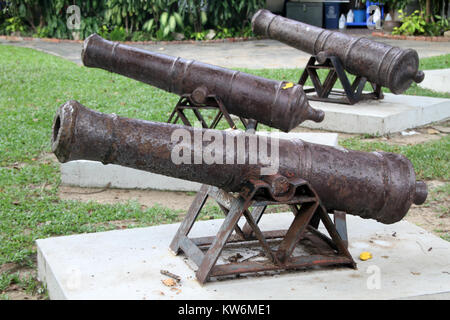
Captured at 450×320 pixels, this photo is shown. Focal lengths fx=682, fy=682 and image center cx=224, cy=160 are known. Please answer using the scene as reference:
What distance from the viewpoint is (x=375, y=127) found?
7.68 metres

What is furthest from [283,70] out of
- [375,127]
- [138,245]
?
[138,245]

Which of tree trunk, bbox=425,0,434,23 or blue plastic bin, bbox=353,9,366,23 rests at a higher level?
tree trunk, bbox=425,0,434,23

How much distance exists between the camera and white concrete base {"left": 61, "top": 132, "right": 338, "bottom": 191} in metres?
5.78

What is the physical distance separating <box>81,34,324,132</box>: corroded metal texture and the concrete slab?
15.3ft

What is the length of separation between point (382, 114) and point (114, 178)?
3.43 m

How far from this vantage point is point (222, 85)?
6.17 meters

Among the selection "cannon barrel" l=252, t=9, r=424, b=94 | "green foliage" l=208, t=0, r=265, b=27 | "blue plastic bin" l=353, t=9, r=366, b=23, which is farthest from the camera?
"blue plastic bin" l=353, t=9, r=366, b=23

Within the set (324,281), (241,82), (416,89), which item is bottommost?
(416,89)

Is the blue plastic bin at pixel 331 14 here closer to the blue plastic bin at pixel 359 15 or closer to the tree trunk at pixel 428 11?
the blue plastic bin at pixel 359 15

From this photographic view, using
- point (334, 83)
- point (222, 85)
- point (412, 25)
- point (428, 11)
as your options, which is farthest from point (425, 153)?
point (428, 11)

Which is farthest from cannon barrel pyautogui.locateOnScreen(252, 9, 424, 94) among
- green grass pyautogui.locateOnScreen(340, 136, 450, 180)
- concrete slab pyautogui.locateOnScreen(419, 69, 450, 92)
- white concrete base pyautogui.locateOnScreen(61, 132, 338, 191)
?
white concrete base pyautogui.locateOnScreen(61, 132, 338, 191)

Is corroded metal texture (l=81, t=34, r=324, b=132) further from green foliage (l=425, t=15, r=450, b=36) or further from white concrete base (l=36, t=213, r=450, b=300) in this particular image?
green foliage (l=425, t=15, r=450, b=36)

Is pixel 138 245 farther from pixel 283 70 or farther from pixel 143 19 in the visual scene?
pixel 143 19
